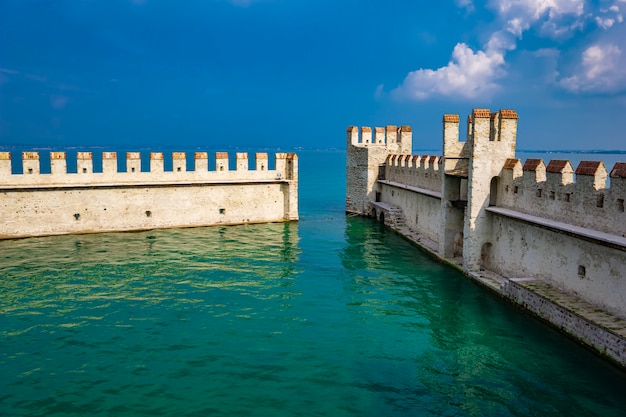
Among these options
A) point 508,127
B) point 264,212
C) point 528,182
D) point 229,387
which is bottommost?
point 229,387

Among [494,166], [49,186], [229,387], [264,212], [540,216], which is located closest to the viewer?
[229,387]

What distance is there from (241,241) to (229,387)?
12.3 m

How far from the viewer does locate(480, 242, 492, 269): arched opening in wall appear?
15742 mm

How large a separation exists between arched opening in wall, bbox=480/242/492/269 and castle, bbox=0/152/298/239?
11410 mm

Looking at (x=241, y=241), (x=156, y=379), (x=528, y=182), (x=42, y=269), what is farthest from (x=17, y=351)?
(x=528, y=182)

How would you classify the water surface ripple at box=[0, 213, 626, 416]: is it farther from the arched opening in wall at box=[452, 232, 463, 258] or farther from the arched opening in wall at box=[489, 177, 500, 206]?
the arched opening in wall at box=[489, 177, 500, 206]

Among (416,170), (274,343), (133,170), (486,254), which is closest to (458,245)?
(486,254)

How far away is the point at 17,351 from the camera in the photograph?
10.2 metres

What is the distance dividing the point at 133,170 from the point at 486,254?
15261mm

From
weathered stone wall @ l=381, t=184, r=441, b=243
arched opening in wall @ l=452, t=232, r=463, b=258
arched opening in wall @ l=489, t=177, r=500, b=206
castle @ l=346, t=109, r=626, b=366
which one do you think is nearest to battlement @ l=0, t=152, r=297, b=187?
weathered stone wall @ l=381, t=184, r=441, b=243

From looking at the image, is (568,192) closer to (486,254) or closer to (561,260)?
(561,260)

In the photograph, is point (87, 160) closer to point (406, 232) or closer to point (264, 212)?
point (264, 212)

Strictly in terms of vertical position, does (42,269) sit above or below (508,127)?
below

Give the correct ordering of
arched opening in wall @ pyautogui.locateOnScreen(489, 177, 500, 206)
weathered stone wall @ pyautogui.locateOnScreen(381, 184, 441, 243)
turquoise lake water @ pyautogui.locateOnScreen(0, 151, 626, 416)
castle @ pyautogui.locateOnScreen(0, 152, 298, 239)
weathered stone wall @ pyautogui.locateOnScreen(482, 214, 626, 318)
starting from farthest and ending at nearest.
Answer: castle @ pyautogui.locateOnScreen(0, 152, 298, 239), weathered stone wall @ pyautogui.locateOnScreen(381, 184, 441, 243), arched opening in wall @ pyautogui.locateOnScreen(489, 177, 500, 206), weathered stone wall @ pyautogui.locateOnScreen(482, 214, 626, 318), turquoise lake water @ pyautogui.locateOnScreen(0, 151, 626, 416)
